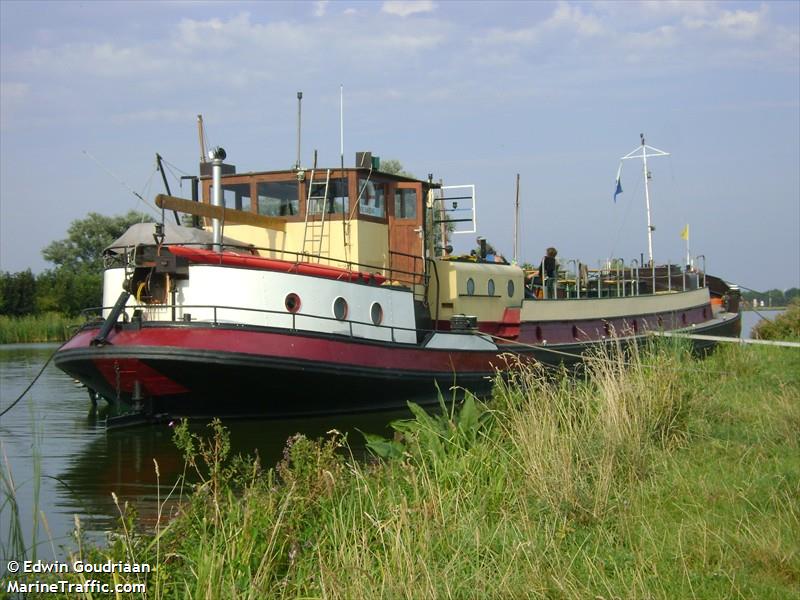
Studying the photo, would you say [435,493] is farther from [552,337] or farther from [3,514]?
[552,337]

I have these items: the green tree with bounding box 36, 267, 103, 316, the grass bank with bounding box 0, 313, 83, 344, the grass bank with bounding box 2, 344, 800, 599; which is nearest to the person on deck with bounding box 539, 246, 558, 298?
the grass bank with bounding box 2, 344, 800, 599

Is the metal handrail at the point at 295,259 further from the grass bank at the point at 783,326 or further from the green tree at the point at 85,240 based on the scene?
the green tree at the point at 85,240

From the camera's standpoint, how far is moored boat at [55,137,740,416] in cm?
1176

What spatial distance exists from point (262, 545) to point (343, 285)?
323 inches

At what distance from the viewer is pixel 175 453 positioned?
35.7 ft

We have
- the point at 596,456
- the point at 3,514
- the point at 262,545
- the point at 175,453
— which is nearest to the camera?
the point at 262,545

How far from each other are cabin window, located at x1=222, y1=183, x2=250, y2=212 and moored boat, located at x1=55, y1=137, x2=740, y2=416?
0.6 inches

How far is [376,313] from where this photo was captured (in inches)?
534

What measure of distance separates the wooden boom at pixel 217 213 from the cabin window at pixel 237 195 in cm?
69

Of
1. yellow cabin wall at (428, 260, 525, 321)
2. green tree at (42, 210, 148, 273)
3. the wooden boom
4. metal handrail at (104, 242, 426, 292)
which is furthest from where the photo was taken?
green tree at (42, 210, 148, 273)

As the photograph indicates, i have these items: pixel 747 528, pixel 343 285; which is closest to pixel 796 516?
pixel 747 528

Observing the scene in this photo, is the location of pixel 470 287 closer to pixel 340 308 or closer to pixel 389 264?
pixel 389 264

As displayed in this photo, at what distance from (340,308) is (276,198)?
253cm

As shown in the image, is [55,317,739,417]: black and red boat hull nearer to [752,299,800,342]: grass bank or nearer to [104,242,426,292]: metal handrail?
[104,242,426,292]: metal handrail
